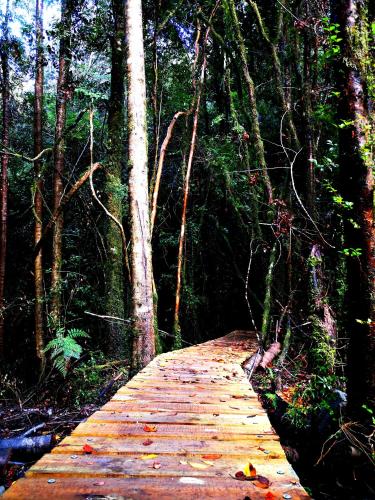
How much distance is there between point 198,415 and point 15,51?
A: 11816 mm

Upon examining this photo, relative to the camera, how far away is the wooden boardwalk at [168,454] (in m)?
1.57

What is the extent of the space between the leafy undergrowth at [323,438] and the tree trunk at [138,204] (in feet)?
6.46

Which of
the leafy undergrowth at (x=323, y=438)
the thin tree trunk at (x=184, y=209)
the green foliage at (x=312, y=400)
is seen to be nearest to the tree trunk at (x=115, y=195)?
the thin tree trunk at (x=184, y=209)

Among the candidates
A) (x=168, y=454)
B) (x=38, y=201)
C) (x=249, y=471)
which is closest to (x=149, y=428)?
(x=168, y=454)

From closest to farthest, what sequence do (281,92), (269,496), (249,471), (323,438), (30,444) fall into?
1. (269,496)
2. (249,471)
3. (323,438)
4. (30,444)
5. (281,92)

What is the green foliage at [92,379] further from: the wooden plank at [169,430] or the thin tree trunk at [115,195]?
the wooden plank at [169,430]

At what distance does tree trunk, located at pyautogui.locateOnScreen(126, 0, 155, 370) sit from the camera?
5.22 meters

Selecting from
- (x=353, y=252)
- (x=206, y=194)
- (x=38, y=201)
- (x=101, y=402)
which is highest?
(x=206, y=194)

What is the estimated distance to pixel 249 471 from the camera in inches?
70.1

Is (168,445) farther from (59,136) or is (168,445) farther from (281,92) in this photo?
(59,136)

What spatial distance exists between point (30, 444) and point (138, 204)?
11.9 ft

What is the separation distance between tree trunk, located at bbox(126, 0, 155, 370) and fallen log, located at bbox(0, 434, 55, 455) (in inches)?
61.8

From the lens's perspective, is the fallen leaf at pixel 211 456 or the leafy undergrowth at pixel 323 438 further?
the leafy undergrowth at pixel 323 438

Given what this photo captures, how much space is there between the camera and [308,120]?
7.25 metres
